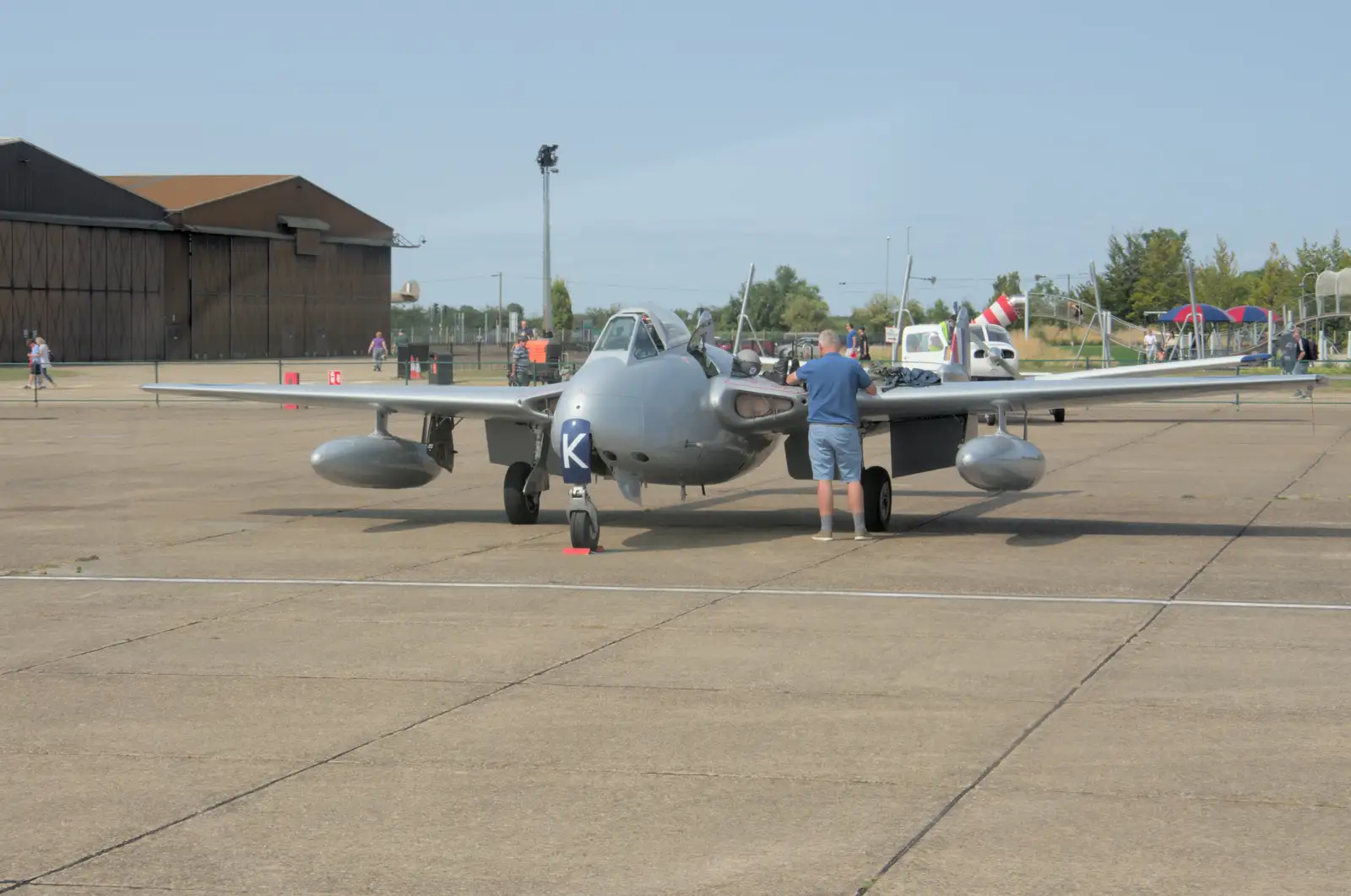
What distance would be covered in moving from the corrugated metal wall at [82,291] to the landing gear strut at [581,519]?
69749 mm

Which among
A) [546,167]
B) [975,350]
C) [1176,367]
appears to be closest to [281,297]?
[546,167]

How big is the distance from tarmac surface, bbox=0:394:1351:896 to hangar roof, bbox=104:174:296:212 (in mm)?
75381

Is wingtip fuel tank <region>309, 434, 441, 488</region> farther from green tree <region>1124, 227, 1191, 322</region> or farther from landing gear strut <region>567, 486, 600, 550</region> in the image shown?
green tree <region>1124, 227, 1191, 322</region>

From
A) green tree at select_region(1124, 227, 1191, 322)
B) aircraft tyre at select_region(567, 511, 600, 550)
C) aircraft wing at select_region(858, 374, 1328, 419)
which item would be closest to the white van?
aircraft wing at select_region(858, 374, 1328, 419)

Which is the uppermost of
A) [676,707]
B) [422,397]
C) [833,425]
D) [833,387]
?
[833,387]

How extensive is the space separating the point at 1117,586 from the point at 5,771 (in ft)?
26.4

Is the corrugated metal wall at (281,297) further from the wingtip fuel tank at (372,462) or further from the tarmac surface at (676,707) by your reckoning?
the tarmac surface at (676,707)

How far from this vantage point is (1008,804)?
19.3 ft

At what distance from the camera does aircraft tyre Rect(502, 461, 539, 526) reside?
1598 cm

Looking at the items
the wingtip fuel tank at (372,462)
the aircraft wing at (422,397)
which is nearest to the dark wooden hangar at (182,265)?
the aircraft wing at (422,397)

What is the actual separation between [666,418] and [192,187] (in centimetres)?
8332

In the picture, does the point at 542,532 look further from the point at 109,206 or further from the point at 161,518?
the point at 109,206

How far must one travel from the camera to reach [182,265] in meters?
85.3

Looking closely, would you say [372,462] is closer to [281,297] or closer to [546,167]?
[546,167]
